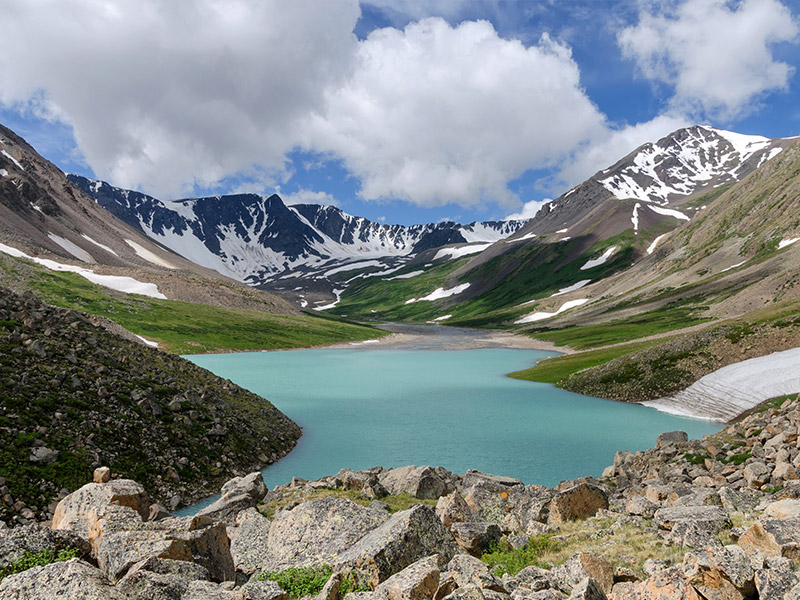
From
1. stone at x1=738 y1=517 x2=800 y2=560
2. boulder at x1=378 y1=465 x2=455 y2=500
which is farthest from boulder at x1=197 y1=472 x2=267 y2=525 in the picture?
stone at x1=738 y1=517 x2=800 y2=560

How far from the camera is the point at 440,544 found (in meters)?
12.5

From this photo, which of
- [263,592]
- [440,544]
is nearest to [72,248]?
[263,592]

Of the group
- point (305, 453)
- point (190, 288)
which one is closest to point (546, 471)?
point (305, 453)

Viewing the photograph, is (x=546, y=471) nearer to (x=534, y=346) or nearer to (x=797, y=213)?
(x=534, y=346)

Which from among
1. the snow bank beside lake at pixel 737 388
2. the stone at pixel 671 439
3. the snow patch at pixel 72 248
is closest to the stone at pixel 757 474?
the stone at pixel 671 439

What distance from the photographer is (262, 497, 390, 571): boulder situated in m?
13.3

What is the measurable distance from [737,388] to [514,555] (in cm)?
5294

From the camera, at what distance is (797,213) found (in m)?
149

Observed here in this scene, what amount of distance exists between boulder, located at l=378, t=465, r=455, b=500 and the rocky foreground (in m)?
0.37

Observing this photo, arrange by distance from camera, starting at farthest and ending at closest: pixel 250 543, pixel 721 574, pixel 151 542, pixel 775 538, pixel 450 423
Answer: pixel 450 423 < pixel 250 543 < pixel 151 542 < pixel 775 538 < pixel 721 574

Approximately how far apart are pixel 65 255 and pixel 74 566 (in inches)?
8070

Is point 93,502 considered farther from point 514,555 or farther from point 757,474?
point 757,474

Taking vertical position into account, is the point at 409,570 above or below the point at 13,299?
below

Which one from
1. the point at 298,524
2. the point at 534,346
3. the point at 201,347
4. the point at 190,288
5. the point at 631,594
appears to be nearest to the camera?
the point at 631,594
